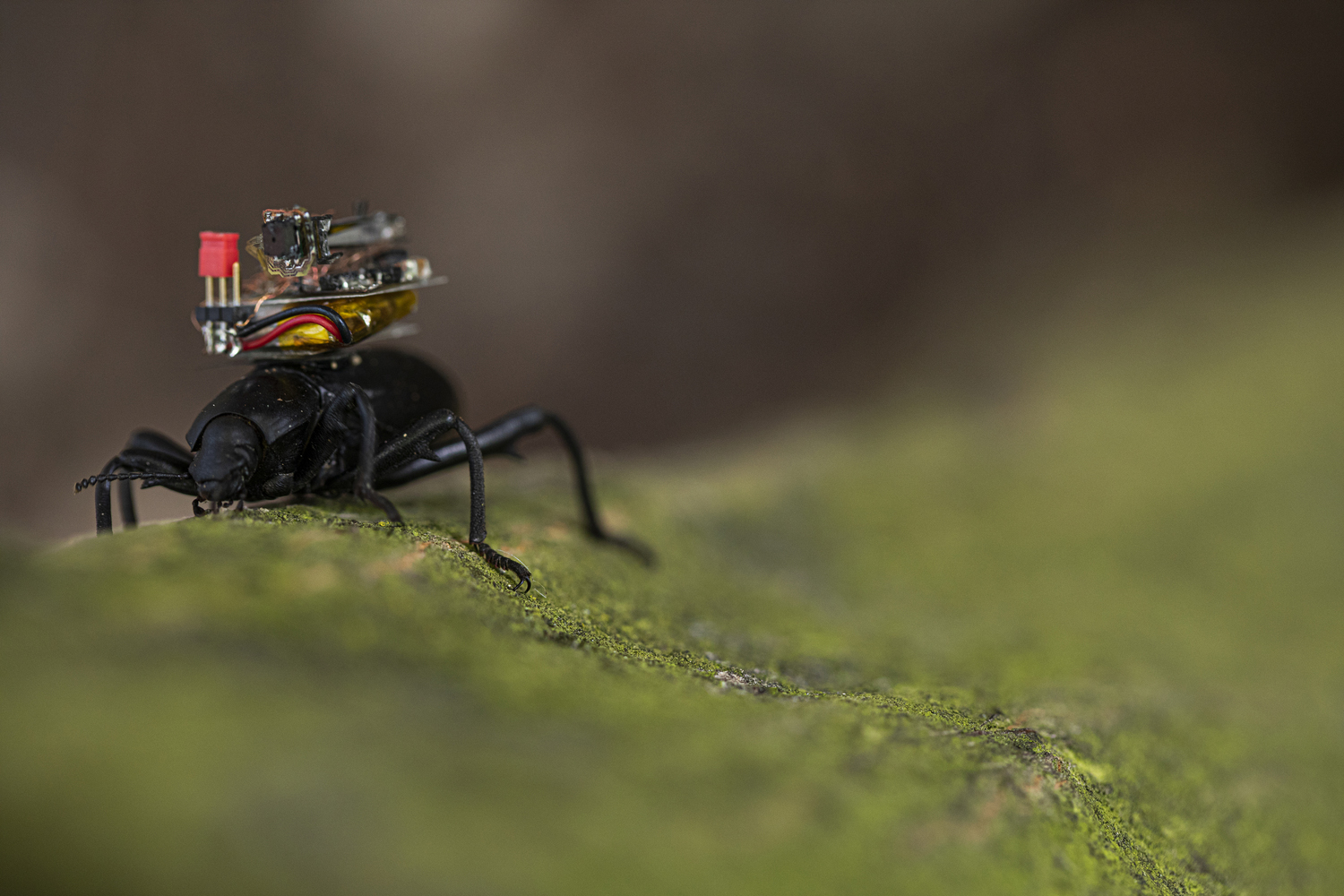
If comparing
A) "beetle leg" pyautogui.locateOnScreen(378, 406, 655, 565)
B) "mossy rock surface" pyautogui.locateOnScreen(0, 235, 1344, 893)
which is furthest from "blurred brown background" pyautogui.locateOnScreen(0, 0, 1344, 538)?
"beetle leg" pyautogui.locateOnScreen(378, 406, 655, 565)

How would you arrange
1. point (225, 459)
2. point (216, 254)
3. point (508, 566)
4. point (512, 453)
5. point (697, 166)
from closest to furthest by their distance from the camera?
point (225, 459)
point (508, 566)
point (216, 254)
point (512, 453)
point (697, 166)

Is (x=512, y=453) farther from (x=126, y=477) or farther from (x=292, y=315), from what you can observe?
(x=126, y=477)

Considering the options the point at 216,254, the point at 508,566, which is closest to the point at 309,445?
the point at 216,254

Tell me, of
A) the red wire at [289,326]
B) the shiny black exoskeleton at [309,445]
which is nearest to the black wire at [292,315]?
the red wire at [289,326]

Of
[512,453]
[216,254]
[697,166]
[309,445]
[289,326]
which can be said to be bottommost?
[512,453]

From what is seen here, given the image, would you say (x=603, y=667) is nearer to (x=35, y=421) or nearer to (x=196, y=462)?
(x=196, y=462)

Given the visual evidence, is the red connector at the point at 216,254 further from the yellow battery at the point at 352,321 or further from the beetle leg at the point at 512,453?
the beetle leg at the point at 512,453

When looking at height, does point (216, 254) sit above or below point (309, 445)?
above

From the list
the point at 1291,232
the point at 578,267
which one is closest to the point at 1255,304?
the point at 1291,232
